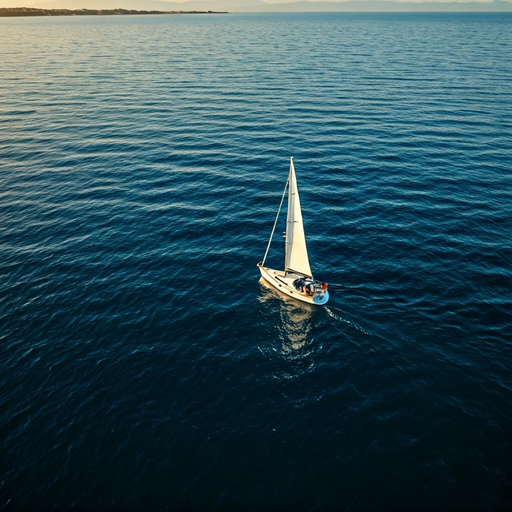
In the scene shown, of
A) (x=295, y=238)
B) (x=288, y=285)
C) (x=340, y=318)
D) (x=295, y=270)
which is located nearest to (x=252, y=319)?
(x=288, y=285)

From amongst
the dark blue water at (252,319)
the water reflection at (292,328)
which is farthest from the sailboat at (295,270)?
the dark blue water at (252,319)

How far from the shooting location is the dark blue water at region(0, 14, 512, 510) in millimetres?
32594

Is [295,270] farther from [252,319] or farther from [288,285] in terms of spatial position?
[252,319]

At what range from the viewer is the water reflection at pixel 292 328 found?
142 feet

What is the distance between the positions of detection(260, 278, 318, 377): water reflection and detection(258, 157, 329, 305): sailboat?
3.27 ft

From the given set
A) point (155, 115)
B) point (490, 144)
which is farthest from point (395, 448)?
point (155, 115)

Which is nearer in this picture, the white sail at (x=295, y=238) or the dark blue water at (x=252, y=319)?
the dark blue water at (x=252, y=319)

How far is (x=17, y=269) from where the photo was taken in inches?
2245

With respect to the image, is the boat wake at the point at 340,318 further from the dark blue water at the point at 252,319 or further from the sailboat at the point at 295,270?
the sailboat at the point at 295,270

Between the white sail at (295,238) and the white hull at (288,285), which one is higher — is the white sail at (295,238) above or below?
above

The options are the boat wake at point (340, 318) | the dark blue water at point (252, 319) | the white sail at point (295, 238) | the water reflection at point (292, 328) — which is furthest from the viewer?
the white sail at point (295, 238)

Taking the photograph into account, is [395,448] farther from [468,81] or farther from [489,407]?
[468,81]

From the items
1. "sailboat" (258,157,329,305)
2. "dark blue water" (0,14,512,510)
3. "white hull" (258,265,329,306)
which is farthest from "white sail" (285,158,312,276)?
"dark blue water" (0,14,512,510)

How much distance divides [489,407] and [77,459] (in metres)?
38.1
